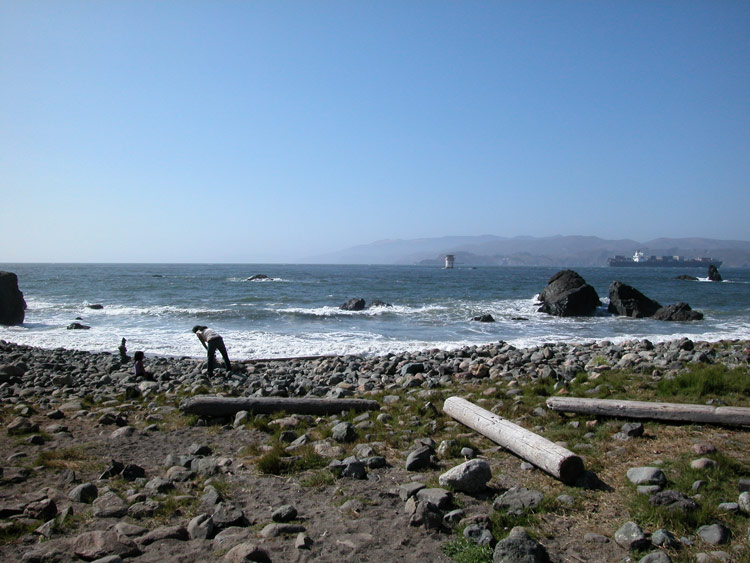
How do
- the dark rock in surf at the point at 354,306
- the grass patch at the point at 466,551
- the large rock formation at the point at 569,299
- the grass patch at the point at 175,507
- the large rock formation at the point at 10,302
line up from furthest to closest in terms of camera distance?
1. the dark rock in surf at the point at 354,306
2. the large rock formation at the point at 569,299
3. the large rock formation at the point at 10,302
4. the grass patch at the point at 175,507
5. the grass patch at the point at 466,551

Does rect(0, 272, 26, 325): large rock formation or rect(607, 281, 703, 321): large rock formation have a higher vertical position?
rect(0, 272, 26, 325): large rock formation

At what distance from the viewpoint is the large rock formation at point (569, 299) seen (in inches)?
1384

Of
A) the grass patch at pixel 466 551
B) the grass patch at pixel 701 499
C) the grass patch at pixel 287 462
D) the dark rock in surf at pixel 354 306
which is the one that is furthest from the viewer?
the dark rock in surf at pixel 354 306

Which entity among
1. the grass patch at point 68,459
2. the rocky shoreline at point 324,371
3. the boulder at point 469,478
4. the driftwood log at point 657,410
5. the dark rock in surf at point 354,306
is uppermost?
the driftwood log at point 657,410

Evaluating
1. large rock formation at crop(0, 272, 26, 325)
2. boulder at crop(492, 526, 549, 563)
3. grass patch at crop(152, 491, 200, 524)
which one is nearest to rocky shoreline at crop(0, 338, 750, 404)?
grass patch at crop(152, 491, 200, 524)

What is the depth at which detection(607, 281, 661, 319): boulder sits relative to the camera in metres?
33.8

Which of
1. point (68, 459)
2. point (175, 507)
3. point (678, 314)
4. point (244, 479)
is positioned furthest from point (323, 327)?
point (678, 314)

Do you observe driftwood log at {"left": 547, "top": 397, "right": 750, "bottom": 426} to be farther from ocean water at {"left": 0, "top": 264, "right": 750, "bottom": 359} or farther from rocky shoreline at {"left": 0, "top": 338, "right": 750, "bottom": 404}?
ocean water at {"left": 0, "top": 264, "right": 750, "bottom": 359}

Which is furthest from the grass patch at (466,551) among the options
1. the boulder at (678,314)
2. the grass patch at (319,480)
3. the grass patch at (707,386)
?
the boulder at (678,314)

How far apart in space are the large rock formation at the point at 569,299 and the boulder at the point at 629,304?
4.71 feet

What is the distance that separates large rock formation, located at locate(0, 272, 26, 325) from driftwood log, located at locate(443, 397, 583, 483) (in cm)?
3173

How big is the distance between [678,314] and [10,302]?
42.9 metres

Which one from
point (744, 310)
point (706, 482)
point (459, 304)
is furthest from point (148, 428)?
point (744, 310)

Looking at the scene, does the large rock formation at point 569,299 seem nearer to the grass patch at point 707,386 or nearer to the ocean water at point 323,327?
the ocean water at point 323,327
